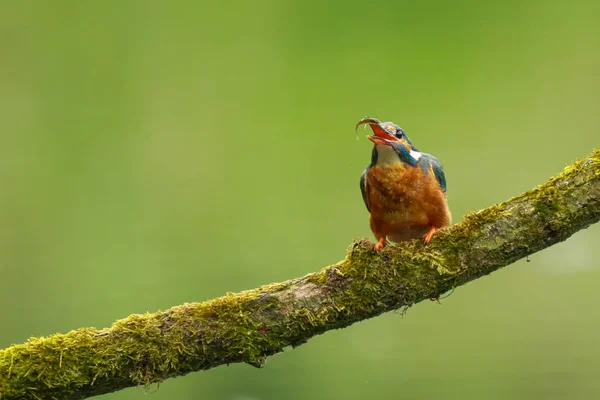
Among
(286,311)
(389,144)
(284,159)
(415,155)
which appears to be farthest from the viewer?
(284,159)

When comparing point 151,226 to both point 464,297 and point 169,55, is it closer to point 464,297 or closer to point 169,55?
point 169,55

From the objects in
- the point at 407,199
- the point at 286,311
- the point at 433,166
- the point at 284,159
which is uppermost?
the point at 284,159

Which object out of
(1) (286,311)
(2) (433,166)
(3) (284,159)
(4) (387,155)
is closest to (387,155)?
(4) (387,155)

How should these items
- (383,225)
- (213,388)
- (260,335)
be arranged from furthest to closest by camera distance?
(213,388) < (383,225) < (260,335)

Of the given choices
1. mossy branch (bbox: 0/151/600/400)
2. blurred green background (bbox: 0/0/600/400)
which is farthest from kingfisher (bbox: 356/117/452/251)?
blurred green background (bbox: 0/0/600/400)

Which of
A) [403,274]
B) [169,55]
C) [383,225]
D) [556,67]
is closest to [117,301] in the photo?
[169,55]

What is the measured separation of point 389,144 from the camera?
2.46 metres

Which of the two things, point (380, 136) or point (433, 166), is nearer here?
point (380, 136)

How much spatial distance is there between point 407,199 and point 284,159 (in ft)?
9.60

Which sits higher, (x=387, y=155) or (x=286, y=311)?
(x=387, y=155)

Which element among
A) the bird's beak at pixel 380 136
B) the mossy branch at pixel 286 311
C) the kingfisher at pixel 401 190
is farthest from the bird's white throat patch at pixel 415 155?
the mossy branch at pixel 286 311

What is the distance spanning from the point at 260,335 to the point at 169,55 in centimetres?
404

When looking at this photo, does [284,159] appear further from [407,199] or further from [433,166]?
[407,199]

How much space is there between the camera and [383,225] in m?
2.56
